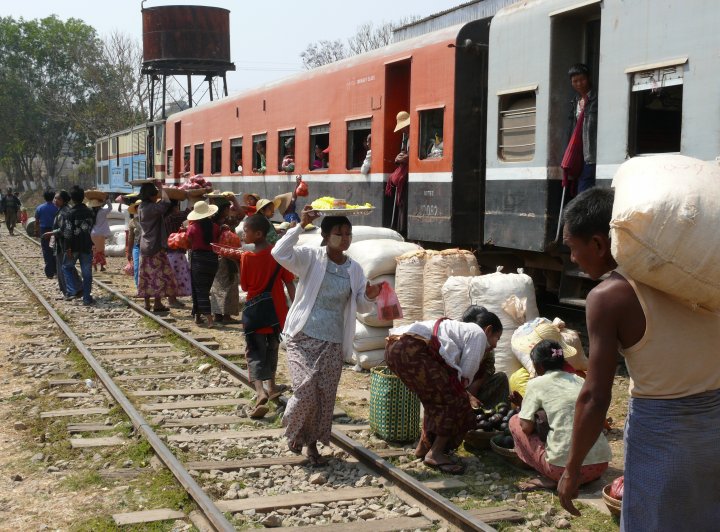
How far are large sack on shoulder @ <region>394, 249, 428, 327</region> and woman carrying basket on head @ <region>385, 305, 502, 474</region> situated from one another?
3003 millimetres

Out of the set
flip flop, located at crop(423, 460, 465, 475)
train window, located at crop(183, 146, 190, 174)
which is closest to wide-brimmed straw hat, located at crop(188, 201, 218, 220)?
flip flop, located at crop(423, 460, 465, 475)

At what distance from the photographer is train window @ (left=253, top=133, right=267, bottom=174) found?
56.6 feet

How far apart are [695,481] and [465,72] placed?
8014 mm

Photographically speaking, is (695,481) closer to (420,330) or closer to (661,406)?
(661,406)

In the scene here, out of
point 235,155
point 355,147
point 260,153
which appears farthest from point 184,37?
point 355,147

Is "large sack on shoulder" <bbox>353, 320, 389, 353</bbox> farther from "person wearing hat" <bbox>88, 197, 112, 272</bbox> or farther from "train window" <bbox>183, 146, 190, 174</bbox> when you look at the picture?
"train window" <bbox>183, 146, 190, 174</bbox>

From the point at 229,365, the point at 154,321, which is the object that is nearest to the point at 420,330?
the point at 229,365

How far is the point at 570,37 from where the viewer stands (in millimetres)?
9062

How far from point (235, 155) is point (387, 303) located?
13475 millimetres

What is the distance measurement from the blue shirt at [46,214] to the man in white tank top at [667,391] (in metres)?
16.0

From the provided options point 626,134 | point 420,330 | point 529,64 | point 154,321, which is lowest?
point 154,321

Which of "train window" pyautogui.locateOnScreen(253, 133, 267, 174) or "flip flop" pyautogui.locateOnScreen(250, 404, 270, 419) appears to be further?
"train window" pyautogui.locateOnScreen(253, 133, 267, 174)

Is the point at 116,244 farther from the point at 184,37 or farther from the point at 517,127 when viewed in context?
the point at 517,127

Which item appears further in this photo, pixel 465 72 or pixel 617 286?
pixel 465 72
